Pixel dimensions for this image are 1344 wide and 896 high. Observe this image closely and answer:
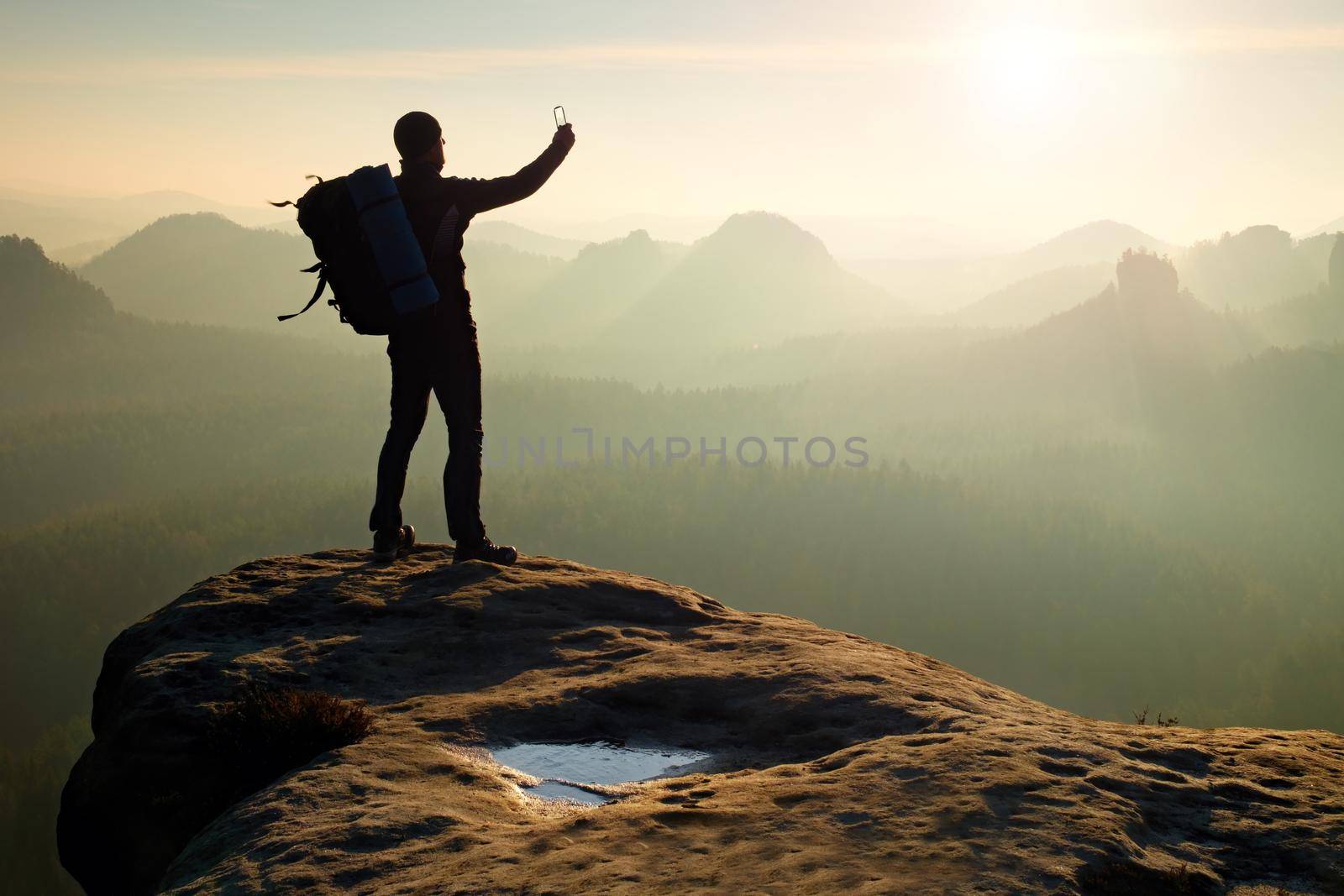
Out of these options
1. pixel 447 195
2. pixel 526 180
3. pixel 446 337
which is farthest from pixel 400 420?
pixel 526 180

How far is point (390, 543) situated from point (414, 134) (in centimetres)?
408

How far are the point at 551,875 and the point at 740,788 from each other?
1.37 metres

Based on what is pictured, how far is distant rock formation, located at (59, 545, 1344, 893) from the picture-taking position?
450cm

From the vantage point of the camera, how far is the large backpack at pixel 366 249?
8547mm

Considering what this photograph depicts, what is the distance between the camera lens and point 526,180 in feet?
29.9

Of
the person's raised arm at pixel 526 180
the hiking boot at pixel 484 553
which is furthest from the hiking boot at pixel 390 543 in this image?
the person's raised arm at pixel 526 180

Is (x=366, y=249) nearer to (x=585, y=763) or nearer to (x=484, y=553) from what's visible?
(x=484, y=553)

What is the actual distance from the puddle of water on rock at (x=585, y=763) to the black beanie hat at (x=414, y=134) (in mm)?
5506

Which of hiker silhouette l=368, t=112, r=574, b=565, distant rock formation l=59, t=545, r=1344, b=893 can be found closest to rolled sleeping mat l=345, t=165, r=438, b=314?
hiker silhouette l=368, t=112, r=574, b=565

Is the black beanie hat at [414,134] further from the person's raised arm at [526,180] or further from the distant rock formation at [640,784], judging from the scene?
the distant rock formation at [640,784]

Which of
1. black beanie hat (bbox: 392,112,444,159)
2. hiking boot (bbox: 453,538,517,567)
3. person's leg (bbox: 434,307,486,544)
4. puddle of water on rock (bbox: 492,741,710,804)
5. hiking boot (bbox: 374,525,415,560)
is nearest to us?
puddle of water on rock (bbox: 492,741,710,804)

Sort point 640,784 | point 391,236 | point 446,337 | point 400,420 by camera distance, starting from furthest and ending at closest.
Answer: point 400,420 → point 446,337 → point 391,236 → point 640,784

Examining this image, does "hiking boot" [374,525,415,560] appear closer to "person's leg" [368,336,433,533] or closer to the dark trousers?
"person's leg" [368,336,433,533]

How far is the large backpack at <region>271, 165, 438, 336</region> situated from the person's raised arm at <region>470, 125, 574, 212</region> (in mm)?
888
